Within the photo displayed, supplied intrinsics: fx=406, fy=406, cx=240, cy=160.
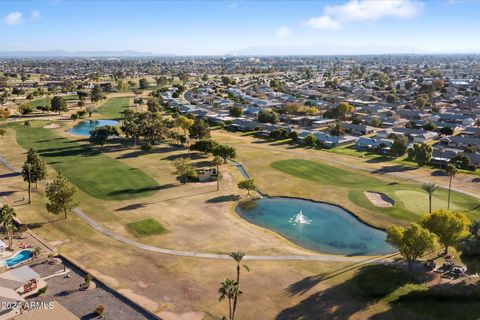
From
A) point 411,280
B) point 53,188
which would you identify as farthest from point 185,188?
point 411,280

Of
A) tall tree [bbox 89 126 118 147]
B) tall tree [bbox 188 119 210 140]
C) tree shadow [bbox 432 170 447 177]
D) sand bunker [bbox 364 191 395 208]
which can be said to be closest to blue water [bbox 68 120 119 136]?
tall tree [bbox 89 126 118 147]

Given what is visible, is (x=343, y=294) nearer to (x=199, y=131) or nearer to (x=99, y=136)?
(x=199, y=131)

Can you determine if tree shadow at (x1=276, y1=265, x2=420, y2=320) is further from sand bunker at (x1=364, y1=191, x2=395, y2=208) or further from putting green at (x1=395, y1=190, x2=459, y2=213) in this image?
sand bunker at (x1=364, y1=191, x2=395, y2=208)

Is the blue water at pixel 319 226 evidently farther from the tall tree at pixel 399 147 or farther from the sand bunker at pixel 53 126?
the sand bunker at pixel 53 126

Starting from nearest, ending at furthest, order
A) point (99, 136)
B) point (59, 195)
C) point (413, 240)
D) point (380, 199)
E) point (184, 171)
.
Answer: point (413, 240), point (59, 195), point (380, 199), point (184, 171), point (99, 136)

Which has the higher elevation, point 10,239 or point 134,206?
point 10,239

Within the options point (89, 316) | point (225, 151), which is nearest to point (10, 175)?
point (225, 151)

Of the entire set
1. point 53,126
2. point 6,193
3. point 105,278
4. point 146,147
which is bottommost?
point 105,278
